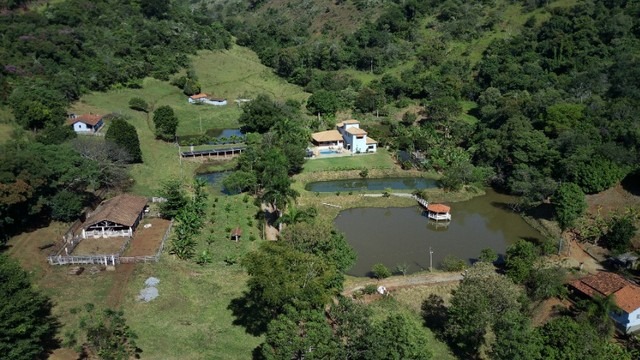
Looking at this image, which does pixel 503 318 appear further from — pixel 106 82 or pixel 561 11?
pixel 561 11

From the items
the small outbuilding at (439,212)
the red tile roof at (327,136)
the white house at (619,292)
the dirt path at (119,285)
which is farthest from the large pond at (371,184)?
the dirt path at (119,285)

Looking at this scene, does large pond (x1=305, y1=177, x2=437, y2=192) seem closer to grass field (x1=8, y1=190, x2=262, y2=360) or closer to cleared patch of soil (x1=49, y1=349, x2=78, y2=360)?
grass field (x1=8, y1=190, x2=262, y2=360)

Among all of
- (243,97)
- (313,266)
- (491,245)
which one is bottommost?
(491,245)

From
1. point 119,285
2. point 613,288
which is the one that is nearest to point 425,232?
point 613,288

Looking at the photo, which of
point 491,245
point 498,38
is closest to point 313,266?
point 491,245

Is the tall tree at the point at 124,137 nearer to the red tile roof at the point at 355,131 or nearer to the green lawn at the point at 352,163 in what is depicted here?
the green lawn at the point at 352,163

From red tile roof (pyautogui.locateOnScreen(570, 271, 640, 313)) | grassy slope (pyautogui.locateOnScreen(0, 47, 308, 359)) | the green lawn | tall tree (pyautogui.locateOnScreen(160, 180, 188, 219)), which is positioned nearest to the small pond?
the green lawn
